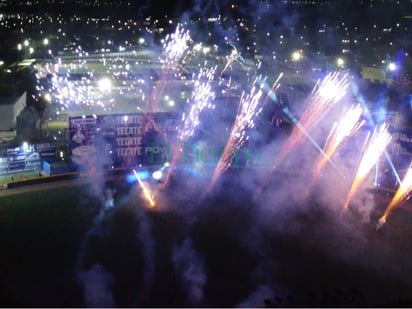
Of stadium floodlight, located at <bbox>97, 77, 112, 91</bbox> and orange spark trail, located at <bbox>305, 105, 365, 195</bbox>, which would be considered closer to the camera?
orange spark trail, located at <bbox>305, 105, 365, 195</bbox>

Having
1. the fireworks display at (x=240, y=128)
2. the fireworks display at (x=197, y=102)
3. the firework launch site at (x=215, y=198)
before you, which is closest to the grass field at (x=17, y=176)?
the firework launch site at (x=215, y=198)

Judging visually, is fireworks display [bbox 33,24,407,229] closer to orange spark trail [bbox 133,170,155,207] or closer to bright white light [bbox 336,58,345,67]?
orange spark trail [bbox 133,170,155,207]

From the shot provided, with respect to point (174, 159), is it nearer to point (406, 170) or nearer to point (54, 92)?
point (406, 170)

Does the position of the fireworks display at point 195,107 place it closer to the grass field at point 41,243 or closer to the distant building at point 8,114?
the grass field at point 41,243

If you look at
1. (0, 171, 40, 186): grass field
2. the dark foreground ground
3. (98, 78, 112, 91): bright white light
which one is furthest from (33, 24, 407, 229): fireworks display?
(0, 171, 40, 186): grass field

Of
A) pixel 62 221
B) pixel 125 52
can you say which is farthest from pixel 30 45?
pixel 62 221
